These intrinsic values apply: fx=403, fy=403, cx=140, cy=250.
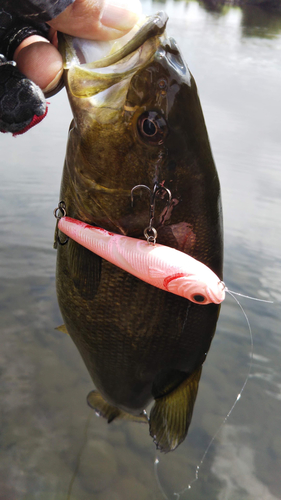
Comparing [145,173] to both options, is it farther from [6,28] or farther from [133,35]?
[6,28]

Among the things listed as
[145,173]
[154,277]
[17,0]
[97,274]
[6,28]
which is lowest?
[97,274]

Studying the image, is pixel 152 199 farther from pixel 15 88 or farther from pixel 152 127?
pixel 15 88

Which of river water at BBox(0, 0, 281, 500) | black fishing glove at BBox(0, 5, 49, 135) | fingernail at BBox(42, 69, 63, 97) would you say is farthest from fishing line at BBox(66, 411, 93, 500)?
fingernail at BBox(42, 69, 63, 97)

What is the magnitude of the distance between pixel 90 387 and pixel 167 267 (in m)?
2.45

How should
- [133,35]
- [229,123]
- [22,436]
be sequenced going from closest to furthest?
[133,35] < [22,436] < [229,123]

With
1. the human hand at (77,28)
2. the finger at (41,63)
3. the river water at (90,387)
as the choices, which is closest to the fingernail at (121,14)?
the human hand at (77,28)

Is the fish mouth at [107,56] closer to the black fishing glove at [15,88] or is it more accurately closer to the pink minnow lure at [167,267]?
the black fishing glove at [15,88]

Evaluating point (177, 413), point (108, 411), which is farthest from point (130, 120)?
point (108, 411)

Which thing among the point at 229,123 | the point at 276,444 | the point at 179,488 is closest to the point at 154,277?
the point at 179,488

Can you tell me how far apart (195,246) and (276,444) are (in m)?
2.39

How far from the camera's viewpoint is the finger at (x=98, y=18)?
145 centimetres

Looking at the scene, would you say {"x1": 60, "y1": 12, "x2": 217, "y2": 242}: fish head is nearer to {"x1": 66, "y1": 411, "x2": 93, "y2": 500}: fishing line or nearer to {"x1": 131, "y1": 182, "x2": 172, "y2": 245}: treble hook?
{"x1": 131, "y1": 182, "x2": 172, "y2": 245}: treble hook

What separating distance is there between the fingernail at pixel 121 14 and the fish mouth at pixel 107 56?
0.04m

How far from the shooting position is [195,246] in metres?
1.73
